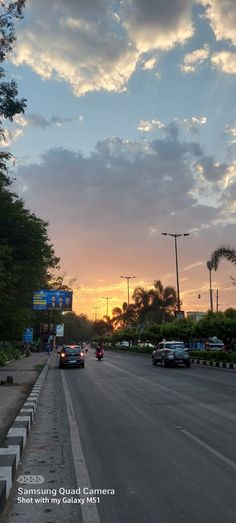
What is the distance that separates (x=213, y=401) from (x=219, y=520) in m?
9.40

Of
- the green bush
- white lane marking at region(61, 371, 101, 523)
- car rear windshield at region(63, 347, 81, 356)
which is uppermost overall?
car rear windshield at region(63, 347, 81, 356)

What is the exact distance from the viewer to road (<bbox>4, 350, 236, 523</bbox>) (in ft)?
17.0

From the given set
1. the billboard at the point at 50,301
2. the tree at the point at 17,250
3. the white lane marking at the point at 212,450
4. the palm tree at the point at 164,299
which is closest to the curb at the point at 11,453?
the white lane marking at the point at 212,450

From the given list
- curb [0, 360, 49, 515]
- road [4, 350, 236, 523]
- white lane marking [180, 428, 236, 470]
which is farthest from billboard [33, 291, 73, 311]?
white lane marking [180, 428, 236, 470]

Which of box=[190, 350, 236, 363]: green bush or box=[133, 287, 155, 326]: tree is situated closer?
box=[190, 350, 236, 363]: green bush

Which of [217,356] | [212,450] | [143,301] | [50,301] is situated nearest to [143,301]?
[143,301]

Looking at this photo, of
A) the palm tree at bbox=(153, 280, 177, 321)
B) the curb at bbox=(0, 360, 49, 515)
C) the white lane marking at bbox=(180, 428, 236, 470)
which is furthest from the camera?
the palm tree at bbox=(153, 280, 177, 321)

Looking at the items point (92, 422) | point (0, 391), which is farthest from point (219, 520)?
point (0, 391)

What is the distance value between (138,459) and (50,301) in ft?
157

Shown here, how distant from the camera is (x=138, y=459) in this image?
7359 millimetres

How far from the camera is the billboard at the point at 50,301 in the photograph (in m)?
54.4

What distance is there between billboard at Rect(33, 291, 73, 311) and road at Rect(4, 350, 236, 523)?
40327mm

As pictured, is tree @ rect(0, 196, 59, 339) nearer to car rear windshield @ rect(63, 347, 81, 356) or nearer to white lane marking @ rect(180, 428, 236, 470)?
car rear windshield @ rect(63, 347, 81, 356)

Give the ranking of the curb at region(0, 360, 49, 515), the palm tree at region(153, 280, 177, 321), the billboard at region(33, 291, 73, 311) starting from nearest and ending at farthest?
the curb at region(0, 360, 49, 515) < the billboard at region(33, 291, 73, 311) < the palm tree at region(153, 280, 177, 321)
